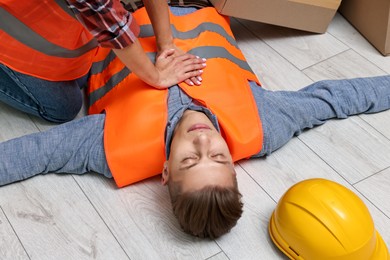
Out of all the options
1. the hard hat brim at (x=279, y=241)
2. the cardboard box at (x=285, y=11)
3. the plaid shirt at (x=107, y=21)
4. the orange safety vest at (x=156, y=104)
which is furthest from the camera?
the cardboard box at (x=285, y=11)

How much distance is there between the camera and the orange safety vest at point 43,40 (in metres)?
1.28

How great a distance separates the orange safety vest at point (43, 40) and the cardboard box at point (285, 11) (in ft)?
1.51

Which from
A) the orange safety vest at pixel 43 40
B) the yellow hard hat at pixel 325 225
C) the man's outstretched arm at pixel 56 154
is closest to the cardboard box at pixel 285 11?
the orange safety vest at pixel 43 40

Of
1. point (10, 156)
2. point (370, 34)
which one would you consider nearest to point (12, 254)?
point (10, 156)

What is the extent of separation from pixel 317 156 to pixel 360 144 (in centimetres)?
13

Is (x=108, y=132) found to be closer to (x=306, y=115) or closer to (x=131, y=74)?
(x=131, y=74)

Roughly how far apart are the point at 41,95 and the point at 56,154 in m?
0.19

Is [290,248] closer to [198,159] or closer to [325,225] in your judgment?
[325,225]

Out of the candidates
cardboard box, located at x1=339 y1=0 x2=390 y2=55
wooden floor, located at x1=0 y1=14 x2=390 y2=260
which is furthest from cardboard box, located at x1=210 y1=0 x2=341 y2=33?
wooden floor, located at x1=0 y1=14 x2=390 y2=260

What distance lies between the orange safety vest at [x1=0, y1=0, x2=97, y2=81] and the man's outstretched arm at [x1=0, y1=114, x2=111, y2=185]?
176mm

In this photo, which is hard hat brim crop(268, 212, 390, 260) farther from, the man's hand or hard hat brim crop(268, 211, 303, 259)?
the man's hand

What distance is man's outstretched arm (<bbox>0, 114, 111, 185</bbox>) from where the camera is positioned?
4.44 feet

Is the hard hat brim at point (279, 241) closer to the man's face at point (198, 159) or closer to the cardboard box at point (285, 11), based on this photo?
the man's face at point (198, 159)

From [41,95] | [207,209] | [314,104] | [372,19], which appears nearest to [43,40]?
[41,95]
